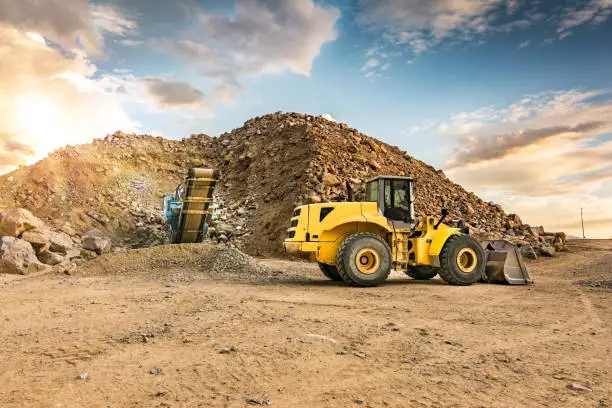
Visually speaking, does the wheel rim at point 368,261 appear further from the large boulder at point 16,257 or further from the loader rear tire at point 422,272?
the large boulder at point 16,257

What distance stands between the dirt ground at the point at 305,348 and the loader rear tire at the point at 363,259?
450 millimetres

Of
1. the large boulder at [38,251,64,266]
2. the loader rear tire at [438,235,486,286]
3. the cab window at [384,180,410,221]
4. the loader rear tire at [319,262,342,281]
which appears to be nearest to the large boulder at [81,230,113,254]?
the large boulder at [38,251,64,266]

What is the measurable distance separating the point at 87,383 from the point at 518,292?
27.4ft

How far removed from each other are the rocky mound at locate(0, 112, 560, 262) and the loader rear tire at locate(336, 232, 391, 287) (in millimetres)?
9785

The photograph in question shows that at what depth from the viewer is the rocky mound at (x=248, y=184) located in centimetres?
2162

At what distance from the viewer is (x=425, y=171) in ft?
89.8

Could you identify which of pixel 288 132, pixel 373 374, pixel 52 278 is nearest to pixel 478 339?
pixel 373 374

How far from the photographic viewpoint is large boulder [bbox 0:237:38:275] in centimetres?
1291

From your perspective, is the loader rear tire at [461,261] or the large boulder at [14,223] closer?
the loader rear tire at [461,261]

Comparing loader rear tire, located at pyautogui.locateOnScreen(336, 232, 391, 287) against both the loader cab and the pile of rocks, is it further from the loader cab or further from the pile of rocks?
the pile of rocks

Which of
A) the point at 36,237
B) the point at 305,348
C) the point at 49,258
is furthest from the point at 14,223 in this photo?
the point at 305,348

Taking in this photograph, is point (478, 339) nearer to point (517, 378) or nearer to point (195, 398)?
point (517, 378)

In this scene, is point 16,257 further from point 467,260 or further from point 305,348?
point 467,260

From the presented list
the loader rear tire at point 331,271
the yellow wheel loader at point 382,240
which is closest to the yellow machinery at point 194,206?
the loader rear tire at point 331,271
